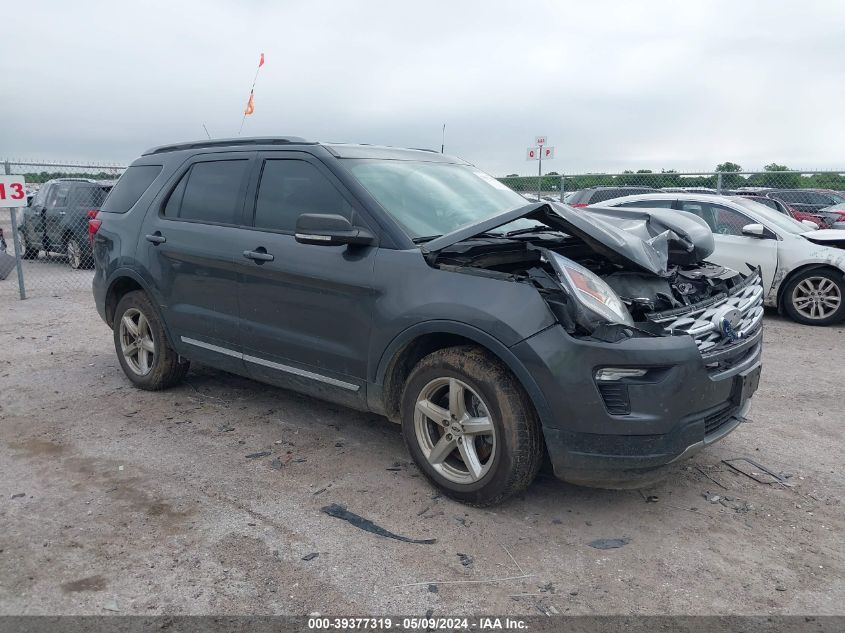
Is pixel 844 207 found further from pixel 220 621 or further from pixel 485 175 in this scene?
pixel 220 621

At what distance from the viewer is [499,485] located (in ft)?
11.1

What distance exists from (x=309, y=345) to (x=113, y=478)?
53.3 inches

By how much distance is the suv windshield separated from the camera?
4000 millimetres

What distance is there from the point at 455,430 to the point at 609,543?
0.91 meters

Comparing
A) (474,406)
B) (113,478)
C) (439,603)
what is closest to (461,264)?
(474,406)

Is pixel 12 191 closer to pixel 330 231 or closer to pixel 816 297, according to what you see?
pixel 330 231

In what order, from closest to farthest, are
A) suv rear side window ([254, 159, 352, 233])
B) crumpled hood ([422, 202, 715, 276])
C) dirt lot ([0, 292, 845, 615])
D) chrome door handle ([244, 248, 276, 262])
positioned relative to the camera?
1. dirt lot ([0, 292, 845, 615])
2. crumpled hood ([422, 202, 715, 276])
3. suv rear side window ([254, 159, 352, 233])
4. chrome door handle ([244, 248, 276, 262])

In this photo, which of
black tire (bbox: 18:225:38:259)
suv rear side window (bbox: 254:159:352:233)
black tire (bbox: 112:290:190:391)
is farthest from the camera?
black tire (bbox: 18:225:38:259)

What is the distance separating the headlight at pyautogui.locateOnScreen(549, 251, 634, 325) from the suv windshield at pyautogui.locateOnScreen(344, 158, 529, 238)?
954mm

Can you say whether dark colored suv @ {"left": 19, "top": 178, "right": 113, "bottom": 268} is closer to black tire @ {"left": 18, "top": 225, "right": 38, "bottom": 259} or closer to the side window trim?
black tire @ {"left": 18, "top": 225, "right": 38, "bottom": 259}

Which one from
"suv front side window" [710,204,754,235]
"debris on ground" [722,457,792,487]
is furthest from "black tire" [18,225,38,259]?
"debris on ground" [722,457,792,487]

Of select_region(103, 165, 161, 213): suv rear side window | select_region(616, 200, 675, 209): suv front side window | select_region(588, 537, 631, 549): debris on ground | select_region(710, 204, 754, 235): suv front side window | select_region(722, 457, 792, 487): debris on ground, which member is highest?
select_region(103, 165, 161, 213): suv rear side window

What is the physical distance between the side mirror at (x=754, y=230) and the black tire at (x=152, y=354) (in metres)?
6.97

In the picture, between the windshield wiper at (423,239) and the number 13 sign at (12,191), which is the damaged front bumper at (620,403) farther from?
the number 13 sign at (12,191)
